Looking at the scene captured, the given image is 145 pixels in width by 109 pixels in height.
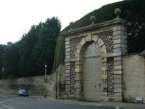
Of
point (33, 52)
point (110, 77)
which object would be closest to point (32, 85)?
point (33, 52)

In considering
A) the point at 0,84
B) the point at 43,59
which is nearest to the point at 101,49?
the point at 43,59

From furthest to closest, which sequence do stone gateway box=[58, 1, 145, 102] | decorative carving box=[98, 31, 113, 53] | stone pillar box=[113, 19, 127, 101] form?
decorative carving box=[98, 31, 113, 53] → stone pillar box=[113, 19, 127, 101] → stone gateway box=[58, 1, 145, 102]

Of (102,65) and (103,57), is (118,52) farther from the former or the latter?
(102,65)

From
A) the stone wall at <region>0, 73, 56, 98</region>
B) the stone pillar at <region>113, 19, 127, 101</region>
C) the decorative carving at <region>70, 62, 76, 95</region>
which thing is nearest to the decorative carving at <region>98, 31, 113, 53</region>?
the stone pillar at <region>113, 19, 127, 101</region>

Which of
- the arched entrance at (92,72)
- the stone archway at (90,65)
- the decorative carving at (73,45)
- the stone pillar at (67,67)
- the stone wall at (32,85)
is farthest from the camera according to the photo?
the stone wall at (32,85)

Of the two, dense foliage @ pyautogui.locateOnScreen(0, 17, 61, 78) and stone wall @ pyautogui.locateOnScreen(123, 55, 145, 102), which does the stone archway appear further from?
dense foliage @ pyautogui.locateOnScreen(0, 17, 61, 78)

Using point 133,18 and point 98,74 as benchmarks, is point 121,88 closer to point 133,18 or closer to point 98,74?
point 98,74

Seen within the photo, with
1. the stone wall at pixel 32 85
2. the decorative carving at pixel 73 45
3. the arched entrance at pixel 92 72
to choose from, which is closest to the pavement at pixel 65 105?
the arched entrance at pixel 92 72

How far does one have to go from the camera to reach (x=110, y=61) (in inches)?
1200

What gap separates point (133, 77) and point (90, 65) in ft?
18.0

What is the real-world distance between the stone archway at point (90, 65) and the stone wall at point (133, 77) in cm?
267

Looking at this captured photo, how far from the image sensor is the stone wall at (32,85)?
3889 cm

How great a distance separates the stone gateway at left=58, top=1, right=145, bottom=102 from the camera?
28.5 meters

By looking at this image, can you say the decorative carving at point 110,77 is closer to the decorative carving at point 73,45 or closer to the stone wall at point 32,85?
the decorative carving at point 73,45
